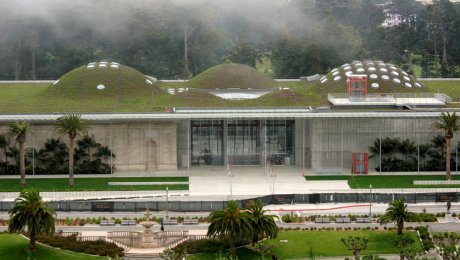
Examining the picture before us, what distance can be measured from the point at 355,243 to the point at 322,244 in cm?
352

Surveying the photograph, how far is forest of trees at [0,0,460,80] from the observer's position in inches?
6698

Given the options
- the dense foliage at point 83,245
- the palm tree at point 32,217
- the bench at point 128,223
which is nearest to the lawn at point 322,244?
the dense foliage at point 83,245

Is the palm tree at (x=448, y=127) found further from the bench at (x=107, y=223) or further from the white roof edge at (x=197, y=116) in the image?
the bench at (x=107, y=223)

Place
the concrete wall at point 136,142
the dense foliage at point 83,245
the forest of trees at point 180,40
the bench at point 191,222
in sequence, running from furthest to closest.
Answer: the forest of trees at point 180,40 < the concrete wall at point 136,142 < the bench at point 191,222 < the dense foliage at point 83,245

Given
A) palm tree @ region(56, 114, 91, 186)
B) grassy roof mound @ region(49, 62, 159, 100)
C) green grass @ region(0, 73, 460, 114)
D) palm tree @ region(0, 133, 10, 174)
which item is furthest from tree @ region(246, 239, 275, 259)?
grassy roof mound @ region(49, 62, 159, 100)

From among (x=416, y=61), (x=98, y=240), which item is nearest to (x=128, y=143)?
(x=98, y=240)

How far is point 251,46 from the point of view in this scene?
7141 inches

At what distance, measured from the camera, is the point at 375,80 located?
122 meters

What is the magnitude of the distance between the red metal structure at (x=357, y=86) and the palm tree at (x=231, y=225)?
1603 inches

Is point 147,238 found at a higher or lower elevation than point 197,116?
lower

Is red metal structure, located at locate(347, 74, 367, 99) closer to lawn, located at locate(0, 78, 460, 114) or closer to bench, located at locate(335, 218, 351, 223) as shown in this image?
Result: lawn, located at locate(0, 78, 460, 114)

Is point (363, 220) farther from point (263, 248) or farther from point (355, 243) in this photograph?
point (263, 248)

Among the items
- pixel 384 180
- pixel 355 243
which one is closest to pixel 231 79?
pixel 384 180

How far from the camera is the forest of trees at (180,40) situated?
170m
